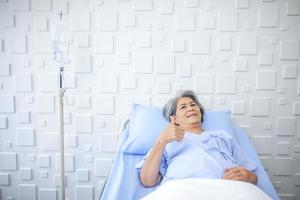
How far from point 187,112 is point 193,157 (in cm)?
35

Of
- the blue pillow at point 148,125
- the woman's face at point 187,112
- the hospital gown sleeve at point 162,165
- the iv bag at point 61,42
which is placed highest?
the iv bag at point 61,42

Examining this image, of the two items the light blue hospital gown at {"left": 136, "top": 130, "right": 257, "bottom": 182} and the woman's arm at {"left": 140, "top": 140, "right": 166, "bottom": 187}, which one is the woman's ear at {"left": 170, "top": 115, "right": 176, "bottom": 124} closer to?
the light blue hospital gown at {"left": 136, "top": 130, "right": 257, "bottom": 182}

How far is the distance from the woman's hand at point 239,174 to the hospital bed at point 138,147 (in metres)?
0.10

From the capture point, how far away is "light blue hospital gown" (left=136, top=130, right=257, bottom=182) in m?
1.59

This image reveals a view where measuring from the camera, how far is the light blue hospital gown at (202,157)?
62.7 inches

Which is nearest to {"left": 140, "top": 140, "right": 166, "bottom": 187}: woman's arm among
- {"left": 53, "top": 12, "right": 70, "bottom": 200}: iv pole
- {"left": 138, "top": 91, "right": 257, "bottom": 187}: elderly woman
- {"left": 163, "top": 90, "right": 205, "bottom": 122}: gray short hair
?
{"left": 138, "top": 91, "right": 257, "bottom": 187}: elderly woman

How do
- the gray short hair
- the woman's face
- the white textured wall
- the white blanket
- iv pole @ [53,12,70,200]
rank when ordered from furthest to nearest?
1. the white textured wall
2. iv pole @ [53,12,70,200]
3. the gray short hair
4. the woman's face
5. the white blanket

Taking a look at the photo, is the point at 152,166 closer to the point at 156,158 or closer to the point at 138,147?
the point at 156,158

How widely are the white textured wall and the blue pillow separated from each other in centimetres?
22

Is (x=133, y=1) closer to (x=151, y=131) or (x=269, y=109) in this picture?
(x=151, y=131)

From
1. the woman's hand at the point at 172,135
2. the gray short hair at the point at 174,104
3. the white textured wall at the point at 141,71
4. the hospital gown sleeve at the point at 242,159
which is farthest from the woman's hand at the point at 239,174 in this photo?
the white textured wall at the point at 141,71

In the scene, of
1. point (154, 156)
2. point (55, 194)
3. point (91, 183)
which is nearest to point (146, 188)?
point (154, 156)

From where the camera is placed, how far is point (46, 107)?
95.2 inches

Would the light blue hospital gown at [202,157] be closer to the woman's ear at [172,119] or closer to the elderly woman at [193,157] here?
the elderly woman at [193,157]
